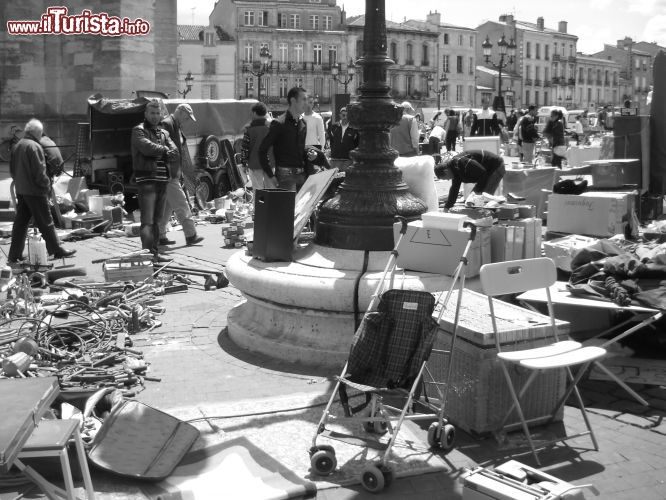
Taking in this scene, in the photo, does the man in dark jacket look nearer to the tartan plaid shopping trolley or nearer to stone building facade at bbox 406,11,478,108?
the tartan plaid shopping trolley

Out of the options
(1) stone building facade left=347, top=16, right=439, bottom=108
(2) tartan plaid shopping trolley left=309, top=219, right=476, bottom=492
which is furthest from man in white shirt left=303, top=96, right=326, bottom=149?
(1) stone building facade left=347, top=16, right=439, bottom=108

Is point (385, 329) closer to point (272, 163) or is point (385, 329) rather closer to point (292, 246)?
point (292, 246)

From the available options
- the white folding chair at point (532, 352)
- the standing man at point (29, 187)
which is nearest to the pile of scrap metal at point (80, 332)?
the standing man at point (29, 187)

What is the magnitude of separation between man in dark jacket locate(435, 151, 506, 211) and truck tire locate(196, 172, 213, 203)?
7.38 metres

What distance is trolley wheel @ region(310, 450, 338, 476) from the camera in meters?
4.37

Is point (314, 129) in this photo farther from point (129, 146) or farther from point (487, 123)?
point (487, 123)

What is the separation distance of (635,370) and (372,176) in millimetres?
2446

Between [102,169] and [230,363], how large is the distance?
10726mm

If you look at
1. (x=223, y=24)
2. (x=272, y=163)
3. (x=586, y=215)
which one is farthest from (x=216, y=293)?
(x=223, y=24)

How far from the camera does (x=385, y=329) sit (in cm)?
492

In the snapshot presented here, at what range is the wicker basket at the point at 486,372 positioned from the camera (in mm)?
4938
